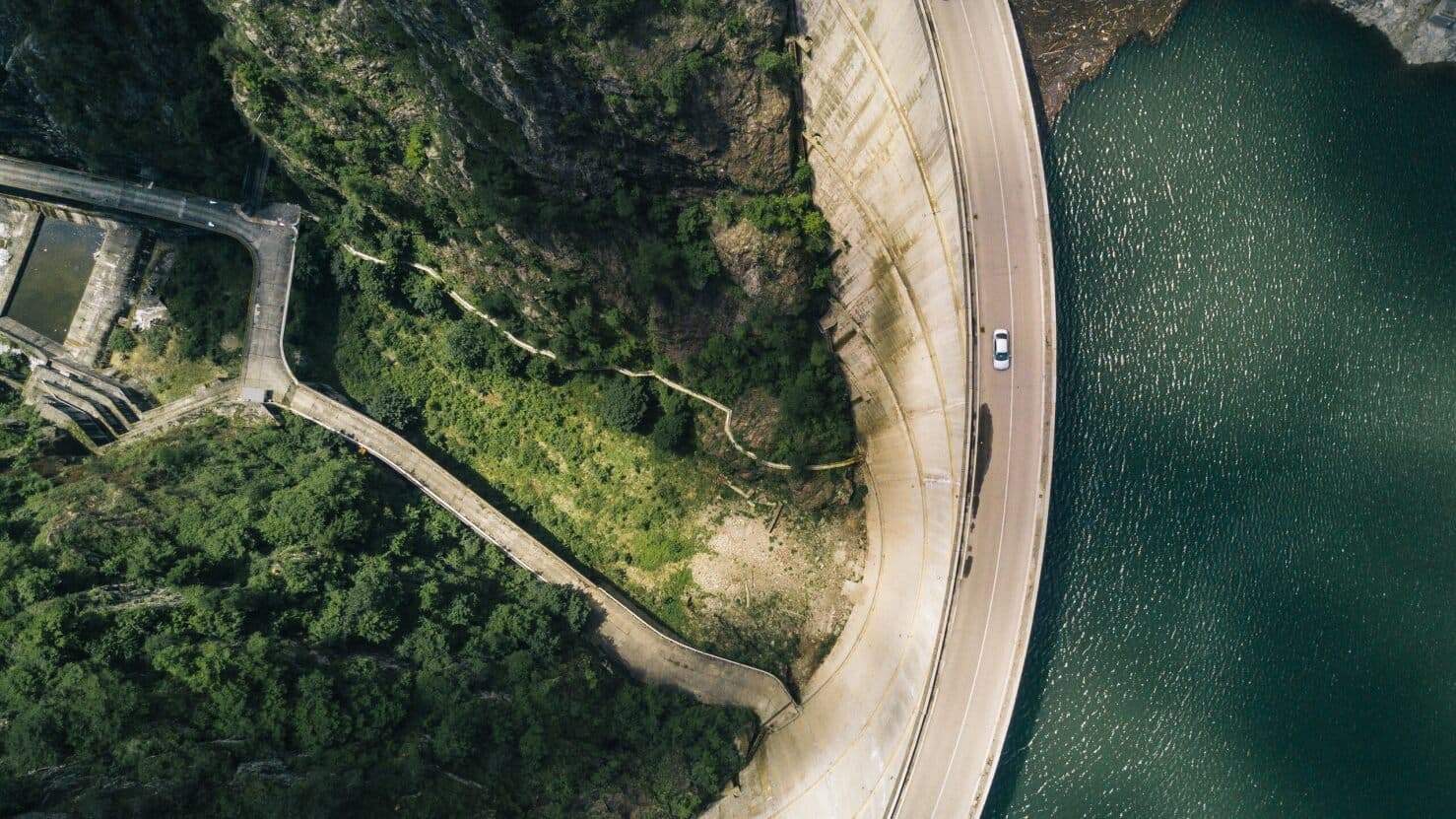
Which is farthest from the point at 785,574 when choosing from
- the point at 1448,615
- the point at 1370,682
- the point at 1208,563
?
the point at 1448,615

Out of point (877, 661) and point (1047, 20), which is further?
point (877, 661)

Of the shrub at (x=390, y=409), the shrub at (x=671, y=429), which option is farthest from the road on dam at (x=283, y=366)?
the shrub at (x=671, y=429)

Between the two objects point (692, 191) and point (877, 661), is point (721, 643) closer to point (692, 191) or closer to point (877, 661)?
point (877, 661)

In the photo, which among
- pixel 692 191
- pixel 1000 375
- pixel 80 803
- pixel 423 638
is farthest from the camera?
pixel 692 191

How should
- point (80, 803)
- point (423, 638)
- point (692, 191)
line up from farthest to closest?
point (692, 191) → point (423, 638) → point (80, 803)

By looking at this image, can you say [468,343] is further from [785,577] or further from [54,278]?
[54,278]

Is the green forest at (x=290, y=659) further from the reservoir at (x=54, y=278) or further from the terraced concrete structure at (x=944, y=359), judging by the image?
the terraced concrete structure at (x=944, y=359)

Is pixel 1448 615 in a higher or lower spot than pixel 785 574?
higher
